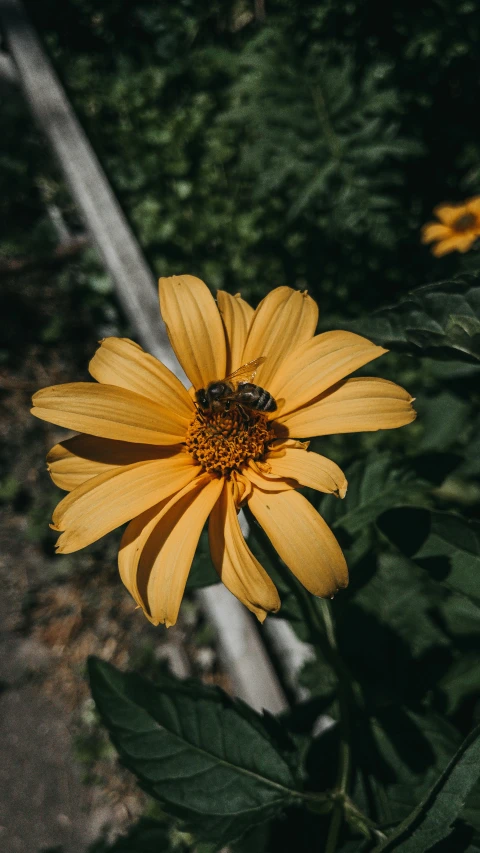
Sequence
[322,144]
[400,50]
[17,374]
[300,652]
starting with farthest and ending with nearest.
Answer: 1. [17,374]
2. [400,50]
3. [322,144]
4. [300,652]

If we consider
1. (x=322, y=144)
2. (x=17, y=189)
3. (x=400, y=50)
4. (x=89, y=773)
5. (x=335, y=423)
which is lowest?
(x=89, y=773)

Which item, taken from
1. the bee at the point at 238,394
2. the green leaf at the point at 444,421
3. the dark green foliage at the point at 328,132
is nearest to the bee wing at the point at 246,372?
the bee at the point at 238,394

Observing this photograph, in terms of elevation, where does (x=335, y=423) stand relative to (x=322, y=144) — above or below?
below

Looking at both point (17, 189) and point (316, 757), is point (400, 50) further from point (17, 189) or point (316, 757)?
point (316, 757)

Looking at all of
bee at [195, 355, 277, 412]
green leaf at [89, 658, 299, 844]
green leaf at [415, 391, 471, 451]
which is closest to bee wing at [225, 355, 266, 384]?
bee at [195, 355, 277, 412]

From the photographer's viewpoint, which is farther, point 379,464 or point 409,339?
point 379,464

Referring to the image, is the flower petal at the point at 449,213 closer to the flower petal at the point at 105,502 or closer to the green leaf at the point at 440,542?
the green leaf at the point at 440,542

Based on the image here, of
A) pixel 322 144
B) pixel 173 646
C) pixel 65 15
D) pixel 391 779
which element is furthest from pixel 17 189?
pixel 391 779
